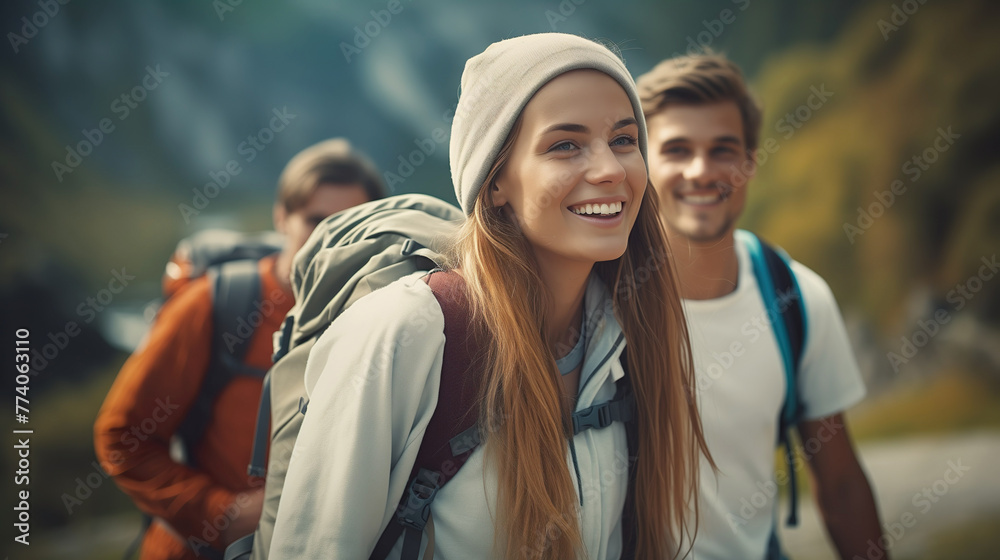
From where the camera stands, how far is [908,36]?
4.81 meters

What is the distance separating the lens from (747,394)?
1.98m

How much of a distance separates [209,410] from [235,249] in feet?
2.50

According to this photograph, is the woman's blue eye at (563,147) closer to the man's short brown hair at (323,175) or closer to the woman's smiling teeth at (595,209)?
the woman's smiling teeth at (595,209)

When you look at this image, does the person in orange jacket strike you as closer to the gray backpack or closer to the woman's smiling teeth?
the gray backpack

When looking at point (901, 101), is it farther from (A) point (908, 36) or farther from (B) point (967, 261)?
(B) point (967, 261)

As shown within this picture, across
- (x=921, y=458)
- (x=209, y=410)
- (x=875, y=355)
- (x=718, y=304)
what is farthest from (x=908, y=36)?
(x=209, y=410)

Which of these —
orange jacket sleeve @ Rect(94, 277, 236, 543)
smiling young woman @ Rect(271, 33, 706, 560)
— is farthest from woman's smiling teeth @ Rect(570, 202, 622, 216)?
orange jacket sleeve @ Rect(94, 277, 236, 543)

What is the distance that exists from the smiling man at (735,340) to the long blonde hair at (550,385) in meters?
0.35

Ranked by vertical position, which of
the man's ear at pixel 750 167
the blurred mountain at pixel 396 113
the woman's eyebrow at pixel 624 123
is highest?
the blurred mountain at pixel 396 113

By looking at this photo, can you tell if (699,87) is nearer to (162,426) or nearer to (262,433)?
(262,433)

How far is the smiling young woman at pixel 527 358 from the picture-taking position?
3.83 feet

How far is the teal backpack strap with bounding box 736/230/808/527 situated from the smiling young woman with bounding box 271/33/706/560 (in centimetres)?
66

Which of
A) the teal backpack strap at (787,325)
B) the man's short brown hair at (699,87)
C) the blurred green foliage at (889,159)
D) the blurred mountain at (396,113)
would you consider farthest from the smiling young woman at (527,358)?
the blurred green foliage at (889,159)

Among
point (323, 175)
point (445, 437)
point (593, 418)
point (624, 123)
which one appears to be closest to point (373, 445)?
point (445, 437)
